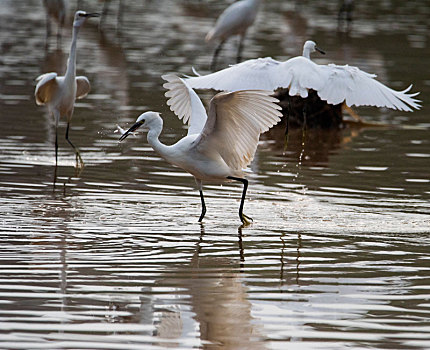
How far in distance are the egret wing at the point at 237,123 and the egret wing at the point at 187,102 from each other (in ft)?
1.61

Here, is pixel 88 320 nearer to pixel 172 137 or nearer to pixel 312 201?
pixel 312 201

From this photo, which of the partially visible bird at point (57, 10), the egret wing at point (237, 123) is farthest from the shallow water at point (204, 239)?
the partially visible bird at point (57, 10)

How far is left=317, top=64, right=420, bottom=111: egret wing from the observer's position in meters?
10.2

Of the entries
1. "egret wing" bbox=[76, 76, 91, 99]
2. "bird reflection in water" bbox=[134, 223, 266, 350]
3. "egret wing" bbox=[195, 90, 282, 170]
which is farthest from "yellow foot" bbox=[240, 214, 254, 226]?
"egret wing" bbox=[76, 76, 91, 99]

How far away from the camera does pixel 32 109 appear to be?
15.4m

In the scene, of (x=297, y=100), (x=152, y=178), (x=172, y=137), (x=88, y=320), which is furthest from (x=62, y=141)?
(x=88, y=320)

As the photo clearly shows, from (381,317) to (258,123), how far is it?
2.92 m

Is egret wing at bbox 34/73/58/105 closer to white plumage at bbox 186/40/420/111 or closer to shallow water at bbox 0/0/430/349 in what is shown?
shallow water at bbox 0/0/430/349

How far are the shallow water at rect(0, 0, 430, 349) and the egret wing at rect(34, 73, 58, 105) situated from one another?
A: 0.66 meters

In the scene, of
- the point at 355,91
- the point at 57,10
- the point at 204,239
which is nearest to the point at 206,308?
the point at 204,239

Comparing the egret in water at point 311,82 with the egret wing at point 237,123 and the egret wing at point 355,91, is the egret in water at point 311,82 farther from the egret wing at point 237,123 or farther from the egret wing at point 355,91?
the egret wing at point 237,123

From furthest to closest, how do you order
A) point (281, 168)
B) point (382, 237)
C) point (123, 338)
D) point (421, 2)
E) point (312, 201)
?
point (421, 2), point (281, 168), point (312, 201), point (382, 237), point (123, 338)

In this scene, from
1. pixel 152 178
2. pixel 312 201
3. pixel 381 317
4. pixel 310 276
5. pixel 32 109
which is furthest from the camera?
pixel 32 109

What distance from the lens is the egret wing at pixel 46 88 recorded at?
469 inches
